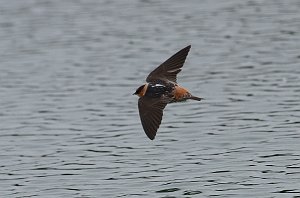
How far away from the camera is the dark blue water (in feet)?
38.3

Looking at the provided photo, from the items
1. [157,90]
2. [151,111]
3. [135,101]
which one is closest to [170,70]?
[157,90]

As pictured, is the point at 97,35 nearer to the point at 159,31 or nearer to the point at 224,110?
the point at 159,31

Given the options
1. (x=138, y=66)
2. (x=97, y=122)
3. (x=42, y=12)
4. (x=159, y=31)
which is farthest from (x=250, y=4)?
(x=97, y=122)

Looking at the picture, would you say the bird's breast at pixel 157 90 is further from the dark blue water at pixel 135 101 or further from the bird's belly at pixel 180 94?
the dark blue water at pixel 135 101

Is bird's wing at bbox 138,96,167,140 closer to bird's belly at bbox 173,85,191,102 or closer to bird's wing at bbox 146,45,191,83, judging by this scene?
bird's belly at bbox 173,85,191,102

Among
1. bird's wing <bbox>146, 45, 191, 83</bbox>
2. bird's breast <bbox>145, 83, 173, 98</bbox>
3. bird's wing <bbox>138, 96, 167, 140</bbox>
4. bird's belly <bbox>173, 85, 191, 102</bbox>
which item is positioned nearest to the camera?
bird's belly <bbox>173, 85, 191, 102</bbox>

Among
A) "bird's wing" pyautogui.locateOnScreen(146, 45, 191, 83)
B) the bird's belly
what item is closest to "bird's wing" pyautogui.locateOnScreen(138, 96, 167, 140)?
the bird's belly

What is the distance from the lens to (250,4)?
26.0 m

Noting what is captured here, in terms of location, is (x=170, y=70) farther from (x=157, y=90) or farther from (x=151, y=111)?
(x=151, y=111)

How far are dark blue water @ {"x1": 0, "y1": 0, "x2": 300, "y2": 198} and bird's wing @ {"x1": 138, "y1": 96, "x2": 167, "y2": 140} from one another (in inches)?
33.3

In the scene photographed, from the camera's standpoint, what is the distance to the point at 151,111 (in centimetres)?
1071

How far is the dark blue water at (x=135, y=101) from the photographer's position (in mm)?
11680

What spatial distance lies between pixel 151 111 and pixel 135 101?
19.4ft

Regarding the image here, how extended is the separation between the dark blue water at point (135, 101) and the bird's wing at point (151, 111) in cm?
85
